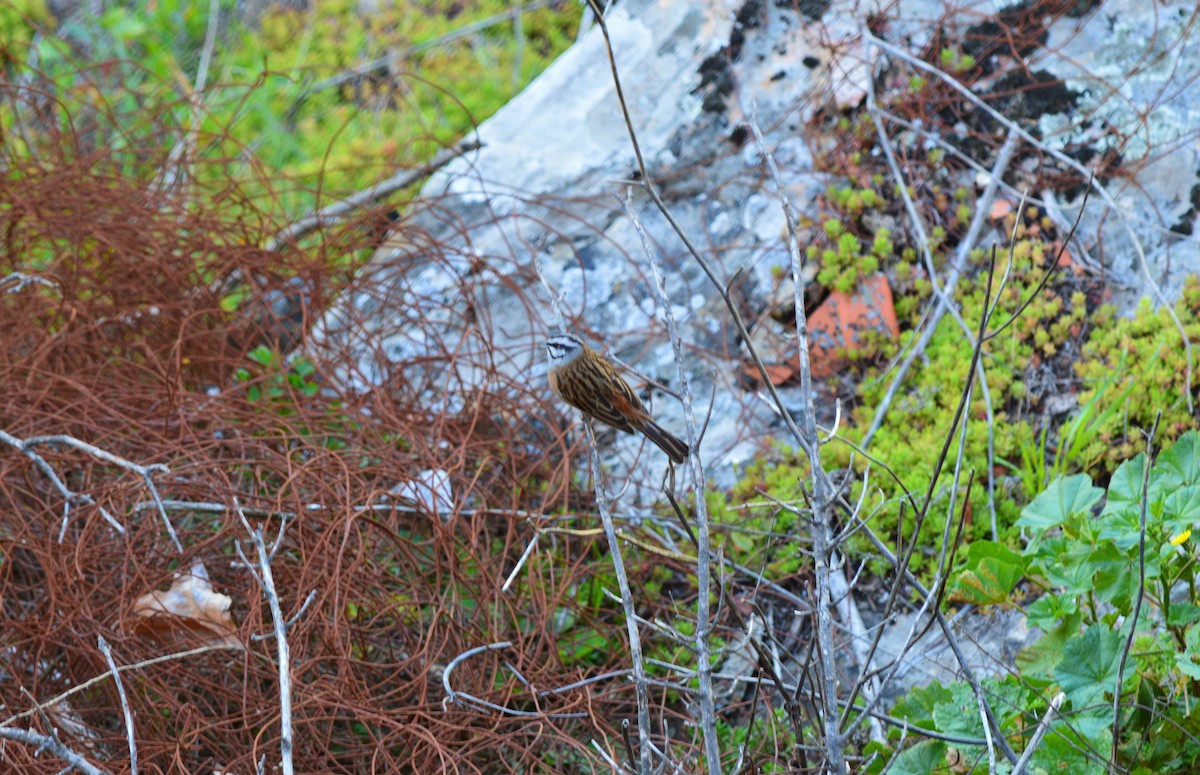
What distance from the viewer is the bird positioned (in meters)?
3.07

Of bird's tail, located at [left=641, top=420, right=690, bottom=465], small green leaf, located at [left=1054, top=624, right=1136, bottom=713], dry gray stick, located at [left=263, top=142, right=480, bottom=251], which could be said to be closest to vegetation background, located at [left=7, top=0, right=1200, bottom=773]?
small green leaf, located at [left=1054, top=624, right=1136, bottom=713]

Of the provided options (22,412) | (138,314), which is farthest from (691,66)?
(22,412)

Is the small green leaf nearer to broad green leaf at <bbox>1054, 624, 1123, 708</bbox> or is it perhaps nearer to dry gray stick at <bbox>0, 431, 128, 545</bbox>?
broad green leaf at <bbox>1054, 624, 1123, 708</bbox>

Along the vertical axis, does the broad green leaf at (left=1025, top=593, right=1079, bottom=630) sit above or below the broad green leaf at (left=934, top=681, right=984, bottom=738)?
above

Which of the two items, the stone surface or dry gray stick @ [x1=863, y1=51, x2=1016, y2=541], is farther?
the stone surface

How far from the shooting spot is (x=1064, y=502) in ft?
7.41

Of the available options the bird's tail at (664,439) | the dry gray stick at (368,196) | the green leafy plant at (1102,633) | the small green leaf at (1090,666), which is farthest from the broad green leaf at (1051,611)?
the dry gray stick at (368,196)

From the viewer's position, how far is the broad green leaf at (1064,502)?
2.24m

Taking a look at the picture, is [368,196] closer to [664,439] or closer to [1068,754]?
[664,439]

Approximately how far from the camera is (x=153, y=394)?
3785 millimetres

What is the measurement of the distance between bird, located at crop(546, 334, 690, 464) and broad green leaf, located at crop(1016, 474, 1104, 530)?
1.05 m

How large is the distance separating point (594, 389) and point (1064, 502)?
4.35 feet

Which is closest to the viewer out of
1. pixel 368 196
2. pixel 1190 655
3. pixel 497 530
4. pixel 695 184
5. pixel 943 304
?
pixel 1190 655

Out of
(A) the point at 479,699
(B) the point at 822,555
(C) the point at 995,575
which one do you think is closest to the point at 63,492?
(A) the point at 479,699
